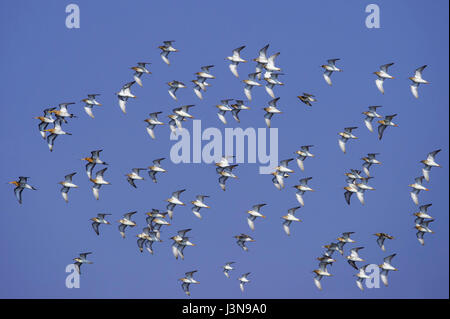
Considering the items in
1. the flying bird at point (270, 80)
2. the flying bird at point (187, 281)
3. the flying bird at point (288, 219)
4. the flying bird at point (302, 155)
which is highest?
the flying bird at point (270, 80)

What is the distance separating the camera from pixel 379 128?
78.4 m

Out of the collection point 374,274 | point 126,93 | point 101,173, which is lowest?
point 374,274

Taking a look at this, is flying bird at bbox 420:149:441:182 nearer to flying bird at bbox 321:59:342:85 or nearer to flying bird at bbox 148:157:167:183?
flying bird at bbox 321:59:342:85

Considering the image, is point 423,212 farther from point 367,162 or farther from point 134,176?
point 134,176

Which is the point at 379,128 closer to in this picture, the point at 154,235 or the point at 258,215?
the point at 258,215

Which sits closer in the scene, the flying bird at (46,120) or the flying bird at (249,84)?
the flying bird at (46,120)

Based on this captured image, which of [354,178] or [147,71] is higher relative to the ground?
[147,71]

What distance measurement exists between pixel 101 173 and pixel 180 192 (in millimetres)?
5596

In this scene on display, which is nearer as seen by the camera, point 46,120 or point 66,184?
point 46,120

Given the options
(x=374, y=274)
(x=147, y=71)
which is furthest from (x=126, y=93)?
(x=374, y=274)

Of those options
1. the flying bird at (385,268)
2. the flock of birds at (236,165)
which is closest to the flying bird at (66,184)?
the flock of birds at (236,165)

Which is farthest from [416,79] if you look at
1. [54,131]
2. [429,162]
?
[54,131]

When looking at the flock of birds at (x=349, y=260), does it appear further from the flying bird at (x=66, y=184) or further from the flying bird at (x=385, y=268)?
the flying bird at (x=66, y=184)

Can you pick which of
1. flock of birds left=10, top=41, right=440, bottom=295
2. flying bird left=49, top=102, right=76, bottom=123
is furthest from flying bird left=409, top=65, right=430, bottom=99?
flying bird left=49, top=102, right=76, bottom=123
